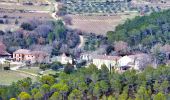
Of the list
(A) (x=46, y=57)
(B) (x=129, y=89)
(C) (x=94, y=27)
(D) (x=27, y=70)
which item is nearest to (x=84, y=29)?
(C) (x=94, y=27)

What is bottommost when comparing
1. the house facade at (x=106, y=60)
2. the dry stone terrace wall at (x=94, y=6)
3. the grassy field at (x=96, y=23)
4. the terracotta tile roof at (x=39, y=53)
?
the house facade at (x=106, y=60)

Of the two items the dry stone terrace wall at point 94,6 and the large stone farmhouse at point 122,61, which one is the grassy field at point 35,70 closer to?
the large stone farmhouse at point 122,61

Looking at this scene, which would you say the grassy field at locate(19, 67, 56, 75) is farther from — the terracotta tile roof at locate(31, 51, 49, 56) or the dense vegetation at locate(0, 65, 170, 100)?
the dense vegetation at locate(0, 65, 170, 100)

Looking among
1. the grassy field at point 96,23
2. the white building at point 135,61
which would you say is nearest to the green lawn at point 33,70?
the white building at point 135,61

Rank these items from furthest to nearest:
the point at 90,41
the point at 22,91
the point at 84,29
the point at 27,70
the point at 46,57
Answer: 1. the point at 84,29
2. the point at 90,41
3. the point at 46,57
4. the point at 27,70
5. the point at 22,91

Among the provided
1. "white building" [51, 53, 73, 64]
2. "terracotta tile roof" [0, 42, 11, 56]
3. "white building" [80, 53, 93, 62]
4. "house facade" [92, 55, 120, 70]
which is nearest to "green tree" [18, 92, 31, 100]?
"house facade" [92, 55, 120, 70]

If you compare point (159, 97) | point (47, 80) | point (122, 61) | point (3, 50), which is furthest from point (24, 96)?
point (3, 50)

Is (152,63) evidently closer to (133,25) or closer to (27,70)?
(27,70)

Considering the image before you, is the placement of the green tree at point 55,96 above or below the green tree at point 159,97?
below
